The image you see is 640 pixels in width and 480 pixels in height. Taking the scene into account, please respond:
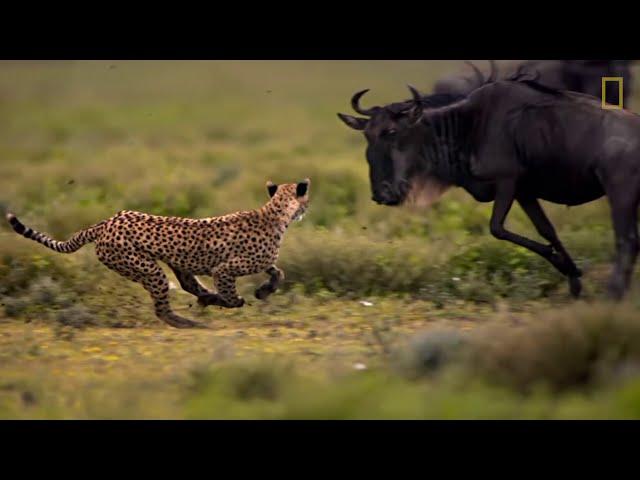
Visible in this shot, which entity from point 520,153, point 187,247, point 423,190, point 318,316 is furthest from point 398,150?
point 187,247

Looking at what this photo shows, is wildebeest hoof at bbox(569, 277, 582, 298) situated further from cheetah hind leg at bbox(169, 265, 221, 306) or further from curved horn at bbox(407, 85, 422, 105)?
cheetah hind leg at bbox(169, 265, 221, 306)

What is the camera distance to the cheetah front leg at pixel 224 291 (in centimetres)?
967

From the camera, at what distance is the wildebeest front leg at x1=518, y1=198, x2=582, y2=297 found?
402 inches

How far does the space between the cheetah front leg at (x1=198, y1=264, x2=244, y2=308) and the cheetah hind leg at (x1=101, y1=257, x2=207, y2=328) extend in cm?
27

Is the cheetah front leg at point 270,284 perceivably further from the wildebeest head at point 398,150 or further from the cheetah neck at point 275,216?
the wildebeest head at point 398,150

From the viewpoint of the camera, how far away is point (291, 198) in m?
9.99

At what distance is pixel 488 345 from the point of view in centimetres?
744

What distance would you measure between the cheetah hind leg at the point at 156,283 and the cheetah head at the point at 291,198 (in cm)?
112

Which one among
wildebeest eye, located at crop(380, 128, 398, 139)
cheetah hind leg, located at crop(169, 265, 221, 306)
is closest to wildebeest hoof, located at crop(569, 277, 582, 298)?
wildebeest eye, located at crop(380, 128, 398, 139)

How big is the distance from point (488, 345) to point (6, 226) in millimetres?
8130

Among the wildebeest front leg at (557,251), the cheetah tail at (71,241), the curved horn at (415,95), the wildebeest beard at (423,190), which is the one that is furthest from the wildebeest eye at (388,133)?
the cheetah tail at (71,241)

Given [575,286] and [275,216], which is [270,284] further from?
[575,286]

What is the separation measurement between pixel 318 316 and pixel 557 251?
217cm
